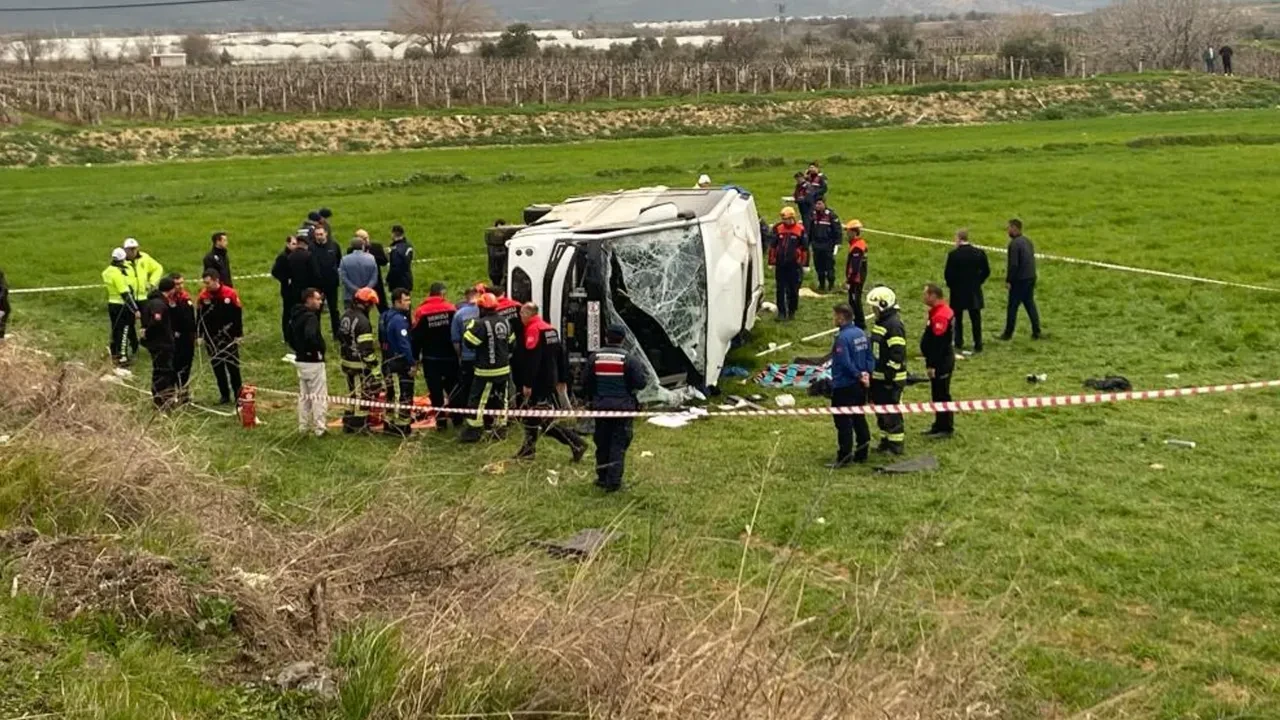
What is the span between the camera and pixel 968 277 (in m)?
17.5

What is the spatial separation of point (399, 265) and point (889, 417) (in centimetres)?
880

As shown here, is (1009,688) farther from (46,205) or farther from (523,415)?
(46,205)

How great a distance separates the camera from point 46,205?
35.6 meters

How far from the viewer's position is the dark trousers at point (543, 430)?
1309 cm

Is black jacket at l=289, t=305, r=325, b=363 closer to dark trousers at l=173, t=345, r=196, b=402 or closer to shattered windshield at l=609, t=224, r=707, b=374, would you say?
dark trousers at l=173, t=345, r=196, b=402

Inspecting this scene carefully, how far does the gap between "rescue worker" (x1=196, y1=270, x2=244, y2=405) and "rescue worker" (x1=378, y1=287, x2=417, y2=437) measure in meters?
1.81

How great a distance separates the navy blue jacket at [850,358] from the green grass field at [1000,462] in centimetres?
85


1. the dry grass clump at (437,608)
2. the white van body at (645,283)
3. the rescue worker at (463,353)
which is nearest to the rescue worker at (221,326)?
the rescue worker at (463,353)

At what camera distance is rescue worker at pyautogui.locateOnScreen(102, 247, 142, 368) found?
57.6 feet

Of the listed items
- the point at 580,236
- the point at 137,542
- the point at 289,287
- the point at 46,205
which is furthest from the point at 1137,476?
the point at 46,205

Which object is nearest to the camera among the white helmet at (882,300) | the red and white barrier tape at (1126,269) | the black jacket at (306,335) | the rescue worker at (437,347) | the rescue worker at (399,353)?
the white helmet at (882,300)

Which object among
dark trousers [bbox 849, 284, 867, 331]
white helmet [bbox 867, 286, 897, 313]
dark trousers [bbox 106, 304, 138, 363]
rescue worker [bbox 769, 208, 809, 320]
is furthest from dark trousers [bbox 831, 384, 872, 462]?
dark trousers [bbox 106, 304, 138, 363]

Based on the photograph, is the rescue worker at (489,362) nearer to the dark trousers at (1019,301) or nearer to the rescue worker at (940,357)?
the rescue worker at (940,357)

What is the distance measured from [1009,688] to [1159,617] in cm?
211
